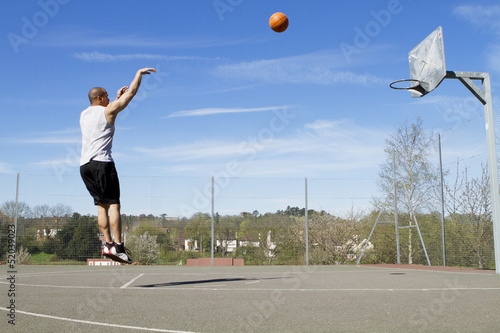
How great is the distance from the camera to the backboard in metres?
10.0

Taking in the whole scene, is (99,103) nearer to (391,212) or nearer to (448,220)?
(448,220)

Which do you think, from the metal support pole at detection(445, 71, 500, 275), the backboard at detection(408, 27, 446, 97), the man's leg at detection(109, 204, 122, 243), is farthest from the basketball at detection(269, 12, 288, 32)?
the metal support pole at detection(445, 71, 500, 275)

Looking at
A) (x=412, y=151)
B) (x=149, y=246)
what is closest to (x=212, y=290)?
(x=149, y=246)

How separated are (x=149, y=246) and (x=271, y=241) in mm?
4268

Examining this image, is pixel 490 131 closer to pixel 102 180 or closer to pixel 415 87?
pixel 415 87

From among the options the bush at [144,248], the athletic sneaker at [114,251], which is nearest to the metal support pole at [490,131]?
the athletic sneaker at [114,251]

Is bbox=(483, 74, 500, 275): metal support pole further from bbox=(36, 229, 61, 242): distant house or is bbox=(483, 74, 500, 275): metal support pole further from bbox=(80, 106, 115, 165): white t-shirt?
bbox=(36, 229, 61, 242): distant house

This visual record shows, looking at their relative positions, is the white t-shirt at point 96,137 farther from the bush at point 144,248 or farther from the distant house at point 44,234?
the distant house at point 44,234

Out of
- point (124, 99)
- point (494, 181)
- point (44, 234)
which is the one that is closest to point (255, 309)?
point (124, 99)

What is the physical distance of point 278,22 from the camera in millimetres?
6961

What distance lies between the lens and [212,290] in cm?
657

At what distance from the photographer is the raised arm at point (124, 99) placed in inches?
152

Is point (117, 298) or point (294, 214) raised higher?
point (294, 214)

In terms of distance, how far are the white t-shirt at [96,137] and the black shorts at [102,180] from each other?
0.05 metres
